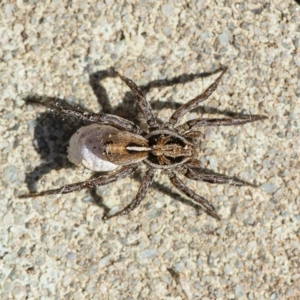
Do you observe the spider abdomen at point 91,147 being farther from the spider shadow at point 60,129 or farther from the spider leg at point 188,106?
the spider leg at point 188,106

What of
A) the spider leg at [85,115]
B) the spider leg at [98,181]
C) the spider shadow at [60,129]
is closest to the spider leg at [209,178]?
the spider leg at [98,181]

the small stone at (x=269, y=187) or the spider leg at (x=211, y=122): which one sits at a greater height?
the spider leg at (x=211, y=122)

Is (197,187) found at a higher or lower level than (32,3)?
lower

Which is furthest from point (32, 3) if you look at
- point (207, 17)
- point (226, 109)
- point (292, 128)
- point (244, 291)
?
point (244, 291)

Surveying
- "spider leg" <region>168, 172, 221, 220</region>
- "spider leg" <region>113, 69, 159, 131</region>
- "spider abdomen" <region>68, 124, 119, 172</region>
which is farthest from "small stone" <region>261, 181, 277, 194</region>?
"spider abdomen" <region>68, 124, 119, 172</region>

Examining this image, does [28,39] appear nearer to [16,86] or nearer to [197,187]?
[16,86]

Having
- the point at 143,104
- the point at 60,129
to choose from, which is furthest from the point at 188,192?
the point at 60,129

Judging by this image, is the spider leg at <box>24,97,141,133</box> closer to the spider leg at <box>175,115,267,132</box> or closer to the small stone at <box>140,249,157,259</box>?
the spider leg at <box>175,115,267,132</box>
